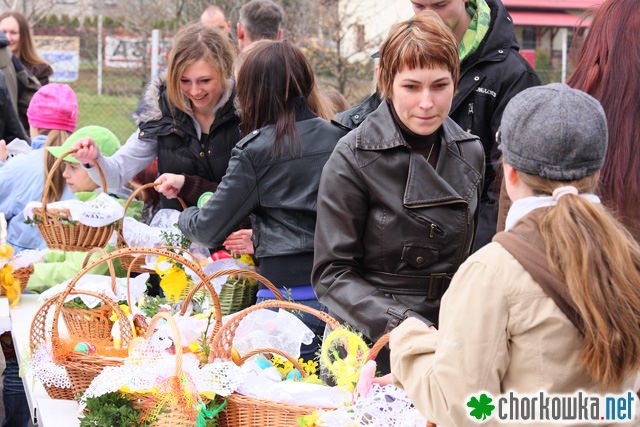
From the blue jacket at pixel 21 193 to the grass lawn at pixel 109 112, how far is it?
8903 millimetres

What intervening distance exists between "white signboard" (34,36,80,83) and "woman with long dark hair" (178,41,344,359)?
45.3 ft

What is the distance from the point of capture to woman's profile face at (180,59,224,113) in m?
4.15

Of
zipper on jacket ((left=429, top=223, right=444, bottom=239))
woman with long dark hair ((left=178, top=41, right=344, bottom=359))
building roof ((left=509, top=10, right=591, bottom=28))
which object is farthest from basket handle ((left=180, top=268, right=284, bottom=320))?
building roof ((left=509, top=10, right=591, bottom=28))

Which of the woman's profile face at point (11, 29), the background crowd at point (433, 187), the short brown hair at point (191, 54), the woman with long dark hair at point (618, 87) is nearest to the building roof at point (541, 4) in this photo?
the woman's profile face at point (11, 29)

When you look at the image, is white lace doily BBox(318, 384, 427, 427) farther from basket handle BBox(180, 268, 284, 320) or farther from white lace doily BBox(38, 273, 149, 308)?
white lace doily BBox(38, 273, 149, 308)

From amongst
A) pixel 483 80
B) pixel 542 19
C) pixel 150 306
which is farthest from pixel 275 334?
pixel 542 19

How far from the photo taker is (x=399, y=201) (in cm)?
255

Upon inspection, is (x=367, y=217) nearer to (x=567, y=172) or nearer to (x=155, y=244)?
(x=567, y=172)

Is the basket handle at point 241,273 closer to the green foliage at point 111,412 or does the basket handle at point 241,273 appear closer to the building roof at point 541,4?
the green foliage at point 111,412

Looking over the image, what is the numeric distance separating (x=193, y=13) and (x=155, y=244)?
1001 cm

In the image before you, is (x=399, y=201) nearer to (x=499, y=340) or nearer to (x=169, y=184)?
(x=499, y=340)

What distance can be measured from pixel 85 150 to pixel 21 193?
0.97m

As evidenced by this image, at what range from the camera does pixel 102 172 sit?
452 centimetres

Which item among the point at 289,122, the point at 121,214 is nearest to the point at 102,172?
the point at 121,214
